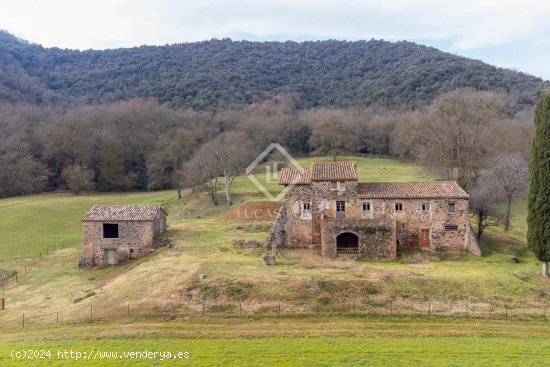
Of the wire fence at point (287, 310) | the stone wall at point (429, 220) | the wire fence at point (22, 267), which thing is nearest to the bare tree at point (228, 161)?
the wire fence at point (22, 267)

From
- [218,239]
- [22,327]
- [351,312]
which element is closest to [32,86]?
[218,239]

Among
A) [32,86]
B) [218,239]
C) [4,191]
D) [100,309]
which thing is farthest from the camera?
[32,86]

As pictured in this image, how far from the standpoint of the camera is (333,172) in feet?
126

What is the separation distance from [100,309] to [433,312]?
18770 millimetres

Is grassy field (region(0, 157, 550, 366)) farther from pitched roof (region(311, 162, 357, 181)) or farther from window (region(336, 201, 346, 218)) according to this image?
pitched roof (region(311, 162, 357, 181))

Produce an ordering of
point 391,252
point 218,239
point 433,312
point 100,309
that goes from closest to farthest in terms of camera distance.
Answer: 1. point 433,312
2. point 100,309
3. point 391,252
4. point 218,239

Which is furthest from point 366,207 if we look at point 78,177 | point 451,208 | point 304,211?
point 78,177

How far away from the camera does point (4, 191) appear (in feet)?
254

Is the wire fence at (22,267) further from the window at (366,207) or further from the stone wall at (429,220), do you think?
the stone wall at (429,220)

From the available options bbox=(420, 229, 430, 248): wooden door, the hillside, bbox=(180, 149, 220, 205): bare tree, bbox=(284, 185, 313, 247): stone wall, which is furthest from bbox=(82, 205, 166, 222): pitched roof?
bbox=(420, 229, 430, 248): wooden door

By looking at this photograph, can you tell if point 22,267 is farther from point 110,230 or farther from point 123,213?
point 123,213

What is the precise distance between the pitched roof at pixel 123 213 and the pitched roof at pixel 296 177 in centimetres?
1184

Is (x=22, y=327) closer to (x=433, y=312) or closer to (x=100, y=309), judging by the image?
(x=100, y=309)

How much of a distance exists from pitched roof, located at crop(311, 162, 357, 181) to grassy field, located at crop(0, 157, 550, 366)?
250 inches
